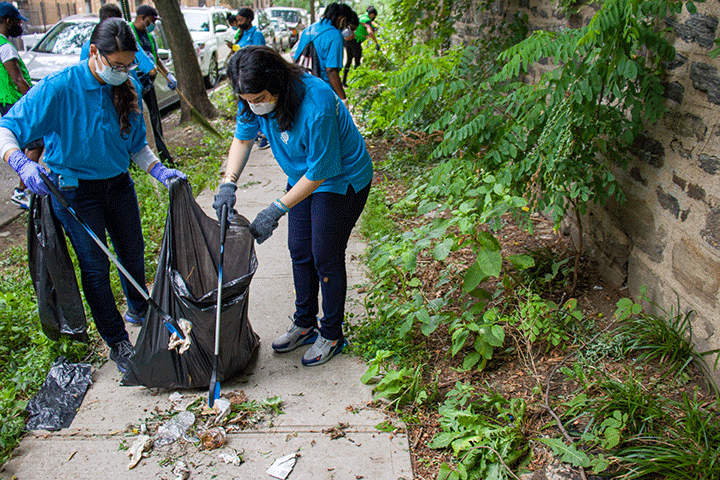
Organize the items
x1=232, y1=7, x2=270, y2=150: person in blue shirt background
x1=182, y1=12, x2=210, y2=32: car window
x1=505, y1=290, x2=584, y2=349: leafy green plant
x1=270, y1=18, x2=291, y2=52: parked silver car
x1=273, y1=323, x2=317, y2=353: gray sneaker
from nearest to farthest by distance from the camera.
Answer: x1=505, y1=290, x2=584, y2=349: leafy green plant
x1=273, y1=323, x2=317, y2=353: gray sneaker
x1=232, y1=7, x2=270, y2=150: person in blue shirt background
x1=182, y1=12, x2=210, y2=32: car window
x1=270, y1=18, x2=291, y2=52: parked silver car

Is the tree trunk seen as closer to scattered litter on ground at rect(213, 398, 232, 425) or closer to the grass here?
the grass

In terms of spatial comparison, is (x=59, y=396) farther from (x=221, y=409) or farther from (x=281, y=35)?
(x=281, y=35)

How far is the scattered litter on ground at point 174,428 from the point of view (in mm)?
2432

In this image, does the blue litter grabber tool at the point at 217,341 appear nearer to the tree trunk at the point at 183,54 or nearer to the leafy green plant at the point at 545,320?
the leafy green plant at the point at 545,320

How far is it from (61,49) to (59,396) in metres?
7.00

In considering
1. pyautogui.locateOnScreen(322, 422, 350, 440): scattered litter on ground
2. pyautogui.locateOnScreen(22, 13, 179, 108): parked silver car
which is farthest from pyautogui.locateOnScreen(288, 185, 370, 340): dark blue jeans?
pyautogui.locateOnScreen(22, 13, 179, 108): parked silver car

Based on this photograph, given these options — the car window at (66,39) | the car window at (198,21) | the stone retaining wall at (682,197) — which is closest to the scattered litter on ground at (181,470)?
the stone retaining wall at (682,197)

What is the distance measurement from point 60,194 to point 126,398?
1.09m

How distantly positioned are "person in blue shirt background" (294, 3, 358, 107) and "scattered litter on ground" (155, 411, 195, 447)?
11.7 feet

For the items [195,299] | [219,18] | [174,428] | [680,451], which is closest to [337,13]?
[195,299]

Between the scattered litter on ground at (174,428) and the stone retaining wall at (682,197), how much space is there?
7.99 ft

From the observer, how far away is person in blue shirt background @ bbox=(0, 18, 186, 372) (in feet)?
8.18

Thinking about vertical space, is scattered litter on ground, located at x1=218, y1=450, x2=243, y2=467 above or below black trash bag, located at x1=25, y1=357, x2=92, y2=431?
above

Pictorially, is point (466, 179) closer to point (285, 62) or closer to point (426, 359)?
point (426, 359)
